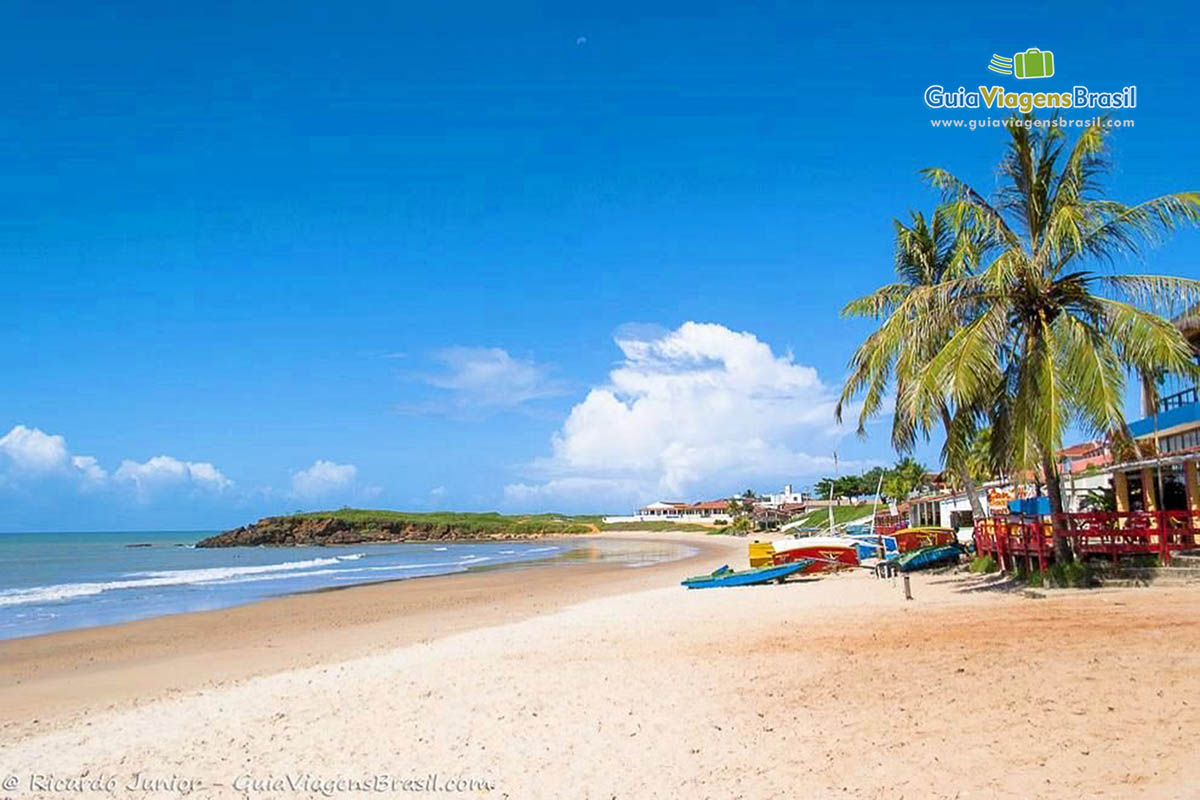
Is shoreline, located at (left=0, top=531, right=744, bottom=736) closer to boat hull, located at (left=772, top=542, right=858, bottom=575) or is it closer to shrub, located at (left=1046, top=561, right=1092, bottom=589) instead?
boat hull, located at (left=772, top=542, right=858, bottom=575)

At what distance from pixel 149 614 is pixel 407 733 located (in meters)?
19.2

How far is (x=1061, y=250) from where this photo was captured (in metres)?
14.2

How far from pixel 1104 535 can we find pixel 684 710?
1100 centimetres

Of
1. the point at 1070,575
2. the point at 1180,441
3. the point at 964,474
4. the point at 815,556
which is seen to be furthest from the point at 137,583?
the point at 1180,441

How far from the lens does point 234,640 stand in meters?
17.1

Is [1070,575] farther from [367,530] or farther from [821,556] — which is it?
[367,530]

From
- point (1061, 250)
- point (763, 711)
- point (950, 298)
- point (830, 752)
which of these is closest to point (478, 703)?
point (763, 711)

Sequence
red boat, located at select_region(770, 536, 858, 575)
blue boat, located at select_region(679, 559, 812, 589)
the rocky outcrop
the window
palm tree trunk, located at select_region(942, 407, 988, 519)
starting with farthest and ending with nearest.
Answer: the rocky outcrop, red boat, located at select_region(770, 536, 858, 575), blue boat, located at select_region(679, 559, 812, 589), the window, palm tree trunk, located at select_region(942, 407, 988, 519)

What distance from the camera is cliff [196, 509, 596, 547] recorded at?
106562 mm

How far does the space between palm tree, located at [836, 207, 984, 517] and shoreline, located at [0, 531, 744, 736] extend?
29.8 feet

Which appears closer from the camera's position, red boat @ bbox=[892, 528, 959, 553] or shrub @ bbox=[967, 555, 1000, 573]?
shrub @ bbox=[967, 555, 1000, 573]

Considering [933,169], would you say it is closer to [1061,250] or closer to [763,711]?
[1061,250]

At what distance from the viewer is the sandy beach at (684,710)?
5.96 metres

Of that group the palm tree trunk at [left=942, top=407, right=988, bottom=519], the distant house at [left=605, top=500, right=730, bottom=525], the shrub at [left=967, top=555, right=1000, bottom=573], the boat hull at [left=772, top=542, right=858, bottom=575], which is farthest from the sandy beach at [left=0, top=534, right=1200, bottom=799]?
the distant house at [left=605, top=500, right=730, bottom=525]
